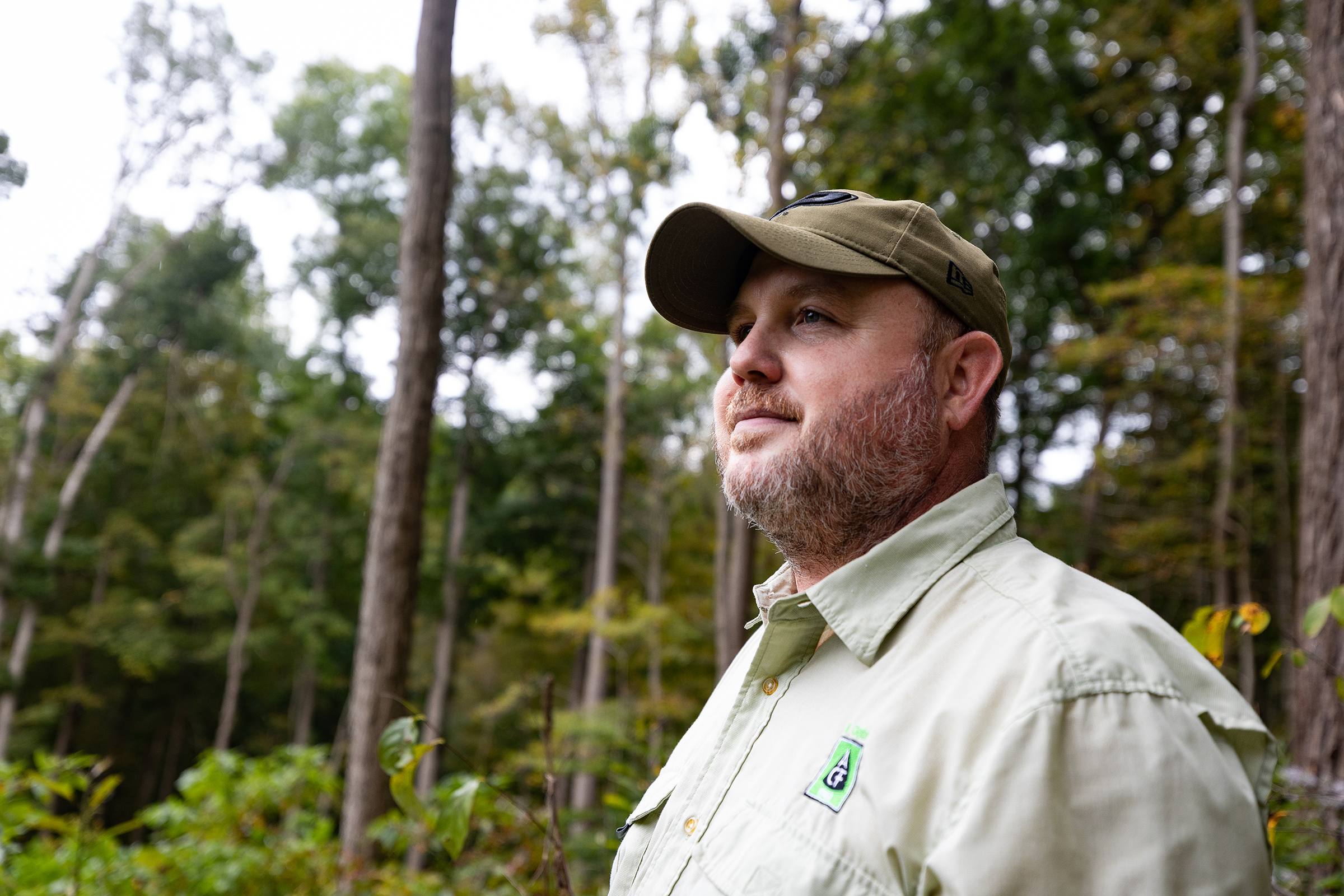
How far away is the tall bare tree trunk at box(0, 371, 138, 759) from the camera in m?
15.6

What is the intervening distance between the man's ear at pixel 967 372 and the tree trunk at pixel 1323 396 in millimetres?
2325

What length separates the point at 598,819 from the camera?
30.6 ft

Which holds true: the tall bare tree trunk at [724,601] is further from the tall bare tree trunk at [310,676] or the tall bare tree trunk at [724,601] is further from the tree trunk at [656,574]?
the tall bare tree trunk at [310,676]

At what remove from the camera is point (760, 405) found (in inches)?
50.1

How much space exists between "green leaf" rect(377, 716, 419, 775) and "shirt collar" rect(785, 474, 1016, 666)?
94 centimetres

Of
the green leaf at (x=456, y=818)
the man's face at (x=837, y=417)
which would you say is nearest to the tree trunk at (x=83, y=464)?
A: the green leaf at (x=456, y=818)

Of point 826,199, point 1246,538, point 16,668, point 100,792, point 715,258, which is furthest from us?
point 16,668

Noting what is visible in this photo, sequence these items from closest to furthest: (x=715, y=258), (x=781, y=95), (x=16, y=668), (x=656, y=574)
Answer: (x=715, y=258)
(x=781, y=95)
(x=656, y=574)
(x=16, y=668)

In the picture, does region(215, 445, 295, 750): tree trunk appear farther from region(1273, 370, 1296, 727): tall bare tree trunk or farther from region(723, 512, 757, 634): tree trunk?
region(1273, 370, 1296, 727): tall bare tree trunk

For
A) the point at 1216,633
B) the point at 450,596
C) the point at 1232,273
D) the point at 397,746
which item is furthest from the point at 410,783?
the point at 450,596

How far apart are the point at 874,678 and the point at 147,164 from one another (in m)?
18.4

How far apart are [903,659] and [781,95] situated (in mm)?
7943

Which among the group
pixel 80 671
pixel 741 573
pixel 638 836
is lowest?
pixel 80 671

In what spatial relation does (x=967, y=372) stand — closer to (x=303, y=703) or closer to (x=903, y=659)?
(x=903, y=659)
